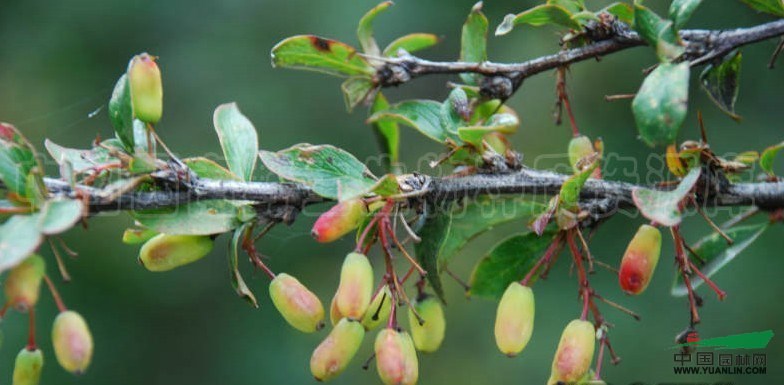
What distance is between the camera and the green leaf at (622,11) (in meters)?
0.95

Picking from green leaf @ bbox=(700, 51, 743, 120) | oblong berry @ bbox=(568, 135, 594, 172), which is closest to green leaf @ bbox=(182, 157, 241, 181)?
oblong berry @ bbox=(568, 135, 594, 172)

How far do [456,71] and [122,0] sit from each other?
1835 mm

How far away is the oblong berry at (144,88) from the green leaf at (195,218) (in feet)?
0.35

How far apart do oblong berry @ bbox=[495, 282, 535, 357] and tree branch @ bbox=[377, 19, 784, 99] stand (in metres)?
0.29

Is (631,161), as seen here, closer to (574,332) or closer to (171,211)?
(574,332)

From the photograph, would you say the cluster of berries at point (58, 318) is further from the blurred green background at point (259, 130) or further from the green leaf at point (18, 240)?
the blurred green background at point (259, 130)

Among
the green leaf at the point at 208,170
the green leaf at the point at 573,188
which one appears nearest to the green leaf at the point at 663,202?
the green leaf at the point at 573,188

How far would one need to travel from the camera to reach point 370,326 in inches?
37.9

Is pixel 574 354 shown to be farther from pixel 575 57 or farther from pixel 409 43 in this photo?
pixel 409 43

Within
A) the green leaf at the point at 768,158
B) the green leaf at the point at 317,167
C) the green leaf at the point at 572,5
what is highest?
the green leaf at the point at 572,5

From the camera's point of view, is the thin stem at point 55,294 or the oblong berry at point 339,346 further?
the oblong berry at point 339,346

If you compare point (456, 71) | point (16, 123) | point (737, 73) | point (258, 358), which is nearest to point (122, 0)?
point (16, 123)

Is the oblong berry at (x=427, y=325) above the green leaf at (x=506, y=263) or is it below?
below

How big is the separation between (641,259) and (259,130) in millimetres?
1740
